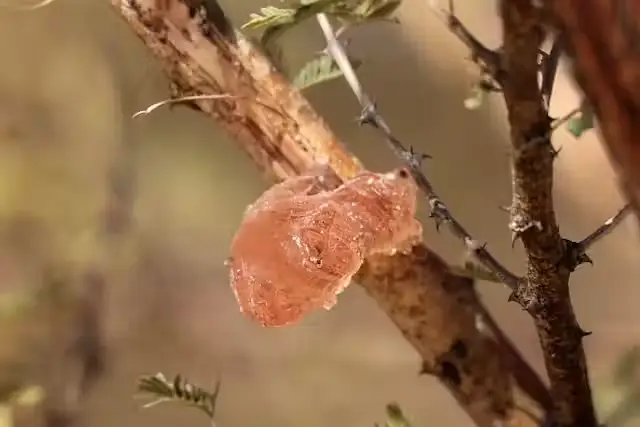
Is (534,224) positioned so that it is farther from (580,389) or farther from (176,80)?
(176,80)

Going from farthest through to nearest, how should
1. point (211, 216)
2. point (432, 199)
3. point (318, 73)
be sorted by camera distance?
→ point (211, 216), point (318, 73), point (432, 199)

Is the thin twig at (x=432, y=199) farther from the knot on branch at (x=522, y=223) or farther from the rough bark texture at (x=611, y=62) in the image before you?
the rough bark texture at (x=611, y=62)

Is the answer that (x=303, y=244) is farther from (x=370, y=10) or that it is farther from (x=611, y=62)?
(x=611, y=62)

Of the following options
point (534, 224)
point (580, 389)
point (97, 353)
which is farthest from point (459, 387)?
point (97, 353)

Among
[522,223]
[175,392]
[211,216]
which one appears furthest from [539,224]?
[211,216]

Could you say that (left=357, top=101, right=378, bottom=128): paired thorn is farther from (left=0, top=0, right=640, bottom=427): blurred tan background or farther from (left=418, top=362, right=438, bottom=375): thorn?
(left=0, top=0, right=640, bottom=427): blurred tan background

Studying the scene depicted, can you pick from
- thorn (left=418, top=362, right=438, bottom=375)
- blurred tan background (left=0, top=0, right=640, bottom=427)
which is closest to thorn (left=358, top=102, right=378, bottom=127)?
thorn (left=418, top=362, right=438, bottom=375)

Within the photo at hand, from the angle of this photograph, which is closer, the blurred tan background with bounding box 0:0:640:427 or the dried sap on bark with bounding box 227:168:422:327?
the dried sap on bark with bounding box 227:168:422:327
